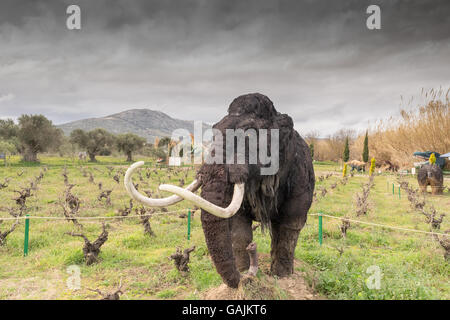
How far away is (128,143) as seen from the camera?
47531 mm

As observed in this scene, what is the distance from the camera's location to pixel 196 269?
189 inches

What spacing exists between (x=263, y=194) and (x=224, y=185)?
0.64m

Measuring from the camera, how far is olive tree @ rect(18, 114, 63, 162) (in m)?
34.3

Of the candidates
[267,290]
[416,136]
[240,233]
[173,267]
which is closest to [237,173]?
[240,233]

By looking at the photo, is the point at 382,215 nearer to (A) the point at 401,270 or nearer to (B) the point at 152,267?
(A) the point at 401,270

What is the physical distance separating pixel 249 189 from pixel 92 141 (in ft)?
153

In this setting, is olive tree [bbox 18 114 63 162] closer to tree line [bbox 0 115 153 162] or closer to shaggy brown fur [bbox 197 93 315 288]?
tree line [bbox 0 115 153 162]

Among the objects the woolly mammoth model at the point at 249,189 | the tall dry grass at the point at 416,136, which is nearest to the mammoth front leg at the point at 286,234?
the woolly mammoth model at the point at 249,189

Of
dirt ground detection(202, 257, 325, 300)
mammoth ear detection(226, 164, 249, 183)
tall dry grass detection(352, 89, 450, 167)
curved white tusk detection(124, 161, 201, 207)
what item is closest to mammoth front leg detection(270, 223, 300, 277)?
dirt ground detection(202, 257, 325, 300)

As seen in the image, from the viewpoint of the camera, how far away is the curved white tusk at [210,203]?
7.76 feet

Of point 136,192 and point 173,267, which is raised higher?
point 136,192

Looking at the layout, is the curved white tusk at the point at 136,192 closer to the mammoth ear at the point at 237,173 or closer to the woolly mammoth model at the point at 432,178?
the mammoth ear at the point at 237,173

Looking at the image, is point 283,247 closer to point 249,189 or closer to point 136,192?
point 249,189
